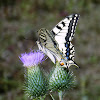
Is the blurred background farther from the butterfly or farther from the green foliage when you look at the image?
the green foliage

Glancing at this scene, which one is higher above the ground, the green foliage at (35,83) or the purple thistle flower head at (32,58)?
the purple thistle flower head at (32,58)


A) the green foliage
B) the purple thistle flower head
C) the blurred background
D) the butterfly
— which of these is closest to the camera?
the green foliage

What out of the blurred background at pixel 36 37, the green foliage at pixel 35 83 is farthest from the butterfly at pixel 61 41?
the blurred background at pixel 36 37

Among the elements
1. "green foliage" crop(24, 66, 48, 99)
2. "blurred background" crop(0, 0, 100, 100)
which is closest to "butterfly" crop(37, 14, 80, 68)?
"green foliage" crop(24, 66, 48, 99)

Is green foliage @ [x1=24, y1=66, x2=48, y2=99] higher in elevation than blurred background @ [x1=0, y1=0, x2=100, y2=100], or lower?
lower

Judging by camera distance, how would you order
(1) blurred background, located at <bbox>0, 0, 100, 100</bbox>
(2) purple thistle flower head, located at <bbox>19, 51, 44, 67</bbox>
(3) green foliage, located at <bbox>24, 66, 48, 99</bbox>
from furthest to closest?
(1) blurred background, located at <bbox>0, 0, 100, 100</bbox> < (2) purple thistle flower head, located at <bbox>19, 51, 44, 67</bbox> < (3) green foliage, located at <bbox>24, 66, 48, 99</bbox>

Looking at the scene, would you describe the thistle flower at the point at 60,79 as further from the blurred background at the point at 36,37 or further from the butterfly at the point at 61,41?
the blurred background at the point at 36,37

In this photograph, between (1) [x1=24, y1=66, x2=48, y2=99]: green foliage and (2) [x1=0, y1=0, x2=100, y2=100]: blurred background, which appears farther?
(2) [x1=0, y1=0, x2=100, y2=100]: blurred background

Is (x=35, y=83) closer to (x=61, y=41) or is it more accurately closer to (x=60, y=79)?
(x=60, y=79)

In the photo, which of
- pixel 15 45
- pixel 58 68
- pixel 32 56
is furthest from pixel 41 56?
pixel 15 45
